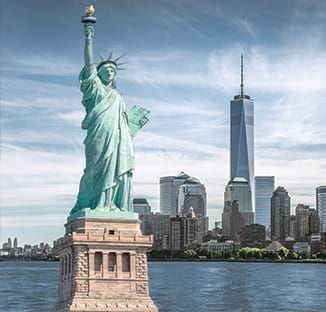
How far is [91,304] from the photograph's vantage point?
168 feet

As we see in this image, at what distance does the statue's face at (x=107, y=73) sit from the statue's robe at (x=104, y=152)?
0.35m

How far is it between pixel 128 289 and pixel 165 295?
5169 cm

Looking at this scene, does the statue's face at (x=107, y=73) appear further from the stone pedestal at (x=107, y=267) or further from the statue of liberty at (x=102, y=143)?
the stone pedestal at (x=107, y=267)

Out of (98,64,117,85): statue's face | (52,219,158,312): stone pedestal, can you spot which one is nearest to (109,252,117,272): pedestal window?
(52,219,158,312): stone pedestal

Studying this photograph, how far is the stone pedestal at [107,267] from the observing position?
51375 mm

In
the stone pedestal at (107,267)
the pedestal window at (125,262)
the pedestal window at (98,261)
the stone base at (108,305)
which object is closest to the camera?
the stone base at (108,305)

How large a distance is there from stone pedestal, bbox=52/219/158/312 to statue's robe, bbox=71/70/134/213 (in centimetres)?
153

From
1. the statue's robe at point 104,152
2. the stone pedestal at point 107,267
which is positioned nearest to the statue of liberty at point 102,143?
the statue's robe at point 104,152

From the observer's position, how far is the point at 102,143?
5412cm

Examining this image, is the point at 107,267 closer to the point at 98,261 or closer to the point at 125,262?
the point at 98,261

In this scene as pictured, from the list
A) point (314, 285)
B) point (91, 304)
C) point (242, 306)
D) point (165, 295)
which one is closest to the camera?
point (91, 304)

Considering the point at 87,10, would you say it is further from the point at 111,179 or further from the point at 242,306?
the point at 242,306

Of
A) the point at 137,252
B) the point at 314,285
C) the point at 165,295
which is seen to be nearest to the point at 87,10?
the point at 137,252

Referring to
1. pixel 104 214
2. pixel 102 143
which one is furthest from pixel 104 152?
pixel 104 214
